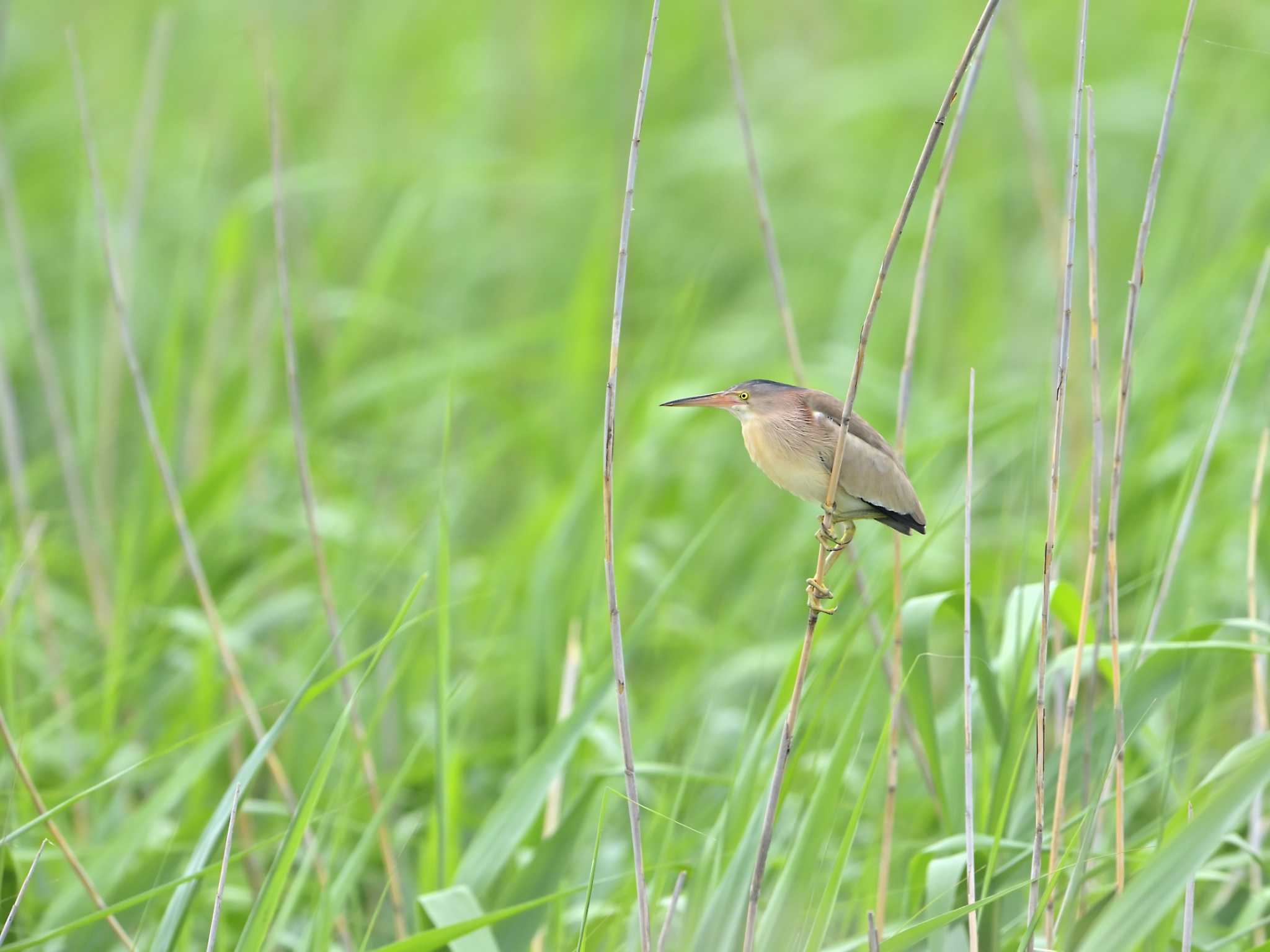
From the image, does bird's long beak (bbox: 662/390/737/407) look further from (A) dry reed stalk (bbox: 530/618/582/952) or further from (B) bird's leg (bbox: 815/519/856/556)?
(A) dry reed stalk (bbox: 530/618/582/952)

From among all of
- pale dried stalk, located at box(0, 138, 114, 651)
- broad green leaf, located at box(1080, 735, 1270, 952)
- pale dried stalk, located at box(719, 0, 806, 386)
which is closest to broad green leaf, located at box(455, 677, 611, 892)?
pale dried stalk, located at box(719, 0, 806, 386)

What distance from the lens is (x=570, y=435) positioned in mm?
3449

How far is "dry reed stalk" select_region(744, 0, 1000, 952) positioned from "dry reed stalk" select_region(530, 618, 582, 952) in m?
0.51

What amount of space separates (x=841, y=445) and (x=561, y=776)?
1.10 meters

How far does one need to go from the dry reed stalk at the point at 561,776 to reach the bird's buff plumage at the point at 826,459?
52 centimetres

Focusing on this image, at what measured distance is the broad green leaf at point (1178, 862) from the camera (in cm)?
113

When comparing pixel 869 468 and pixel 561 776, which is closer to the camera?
pixel 869 468

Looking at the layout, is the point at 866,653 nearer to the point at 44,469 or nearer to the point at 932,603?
the point at 932,603

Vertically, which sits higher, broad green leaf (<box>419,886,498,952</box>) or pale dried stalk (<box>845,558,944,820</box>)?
pale dried stalk (<box>845,558,944,820</box>)

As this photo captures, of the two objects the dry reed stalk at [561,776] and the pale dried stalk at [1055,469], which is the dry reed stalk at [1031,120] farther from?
the dry reed stalk at [561,776]

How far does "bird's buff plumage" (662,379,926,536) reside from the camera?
5.31ft

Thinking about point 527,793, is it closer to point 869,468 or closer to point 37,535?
point 869,468

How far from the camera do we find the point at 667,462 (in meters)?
3.54

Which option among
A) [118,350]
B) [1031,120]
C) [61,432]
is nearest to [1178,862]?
[1031,120]
